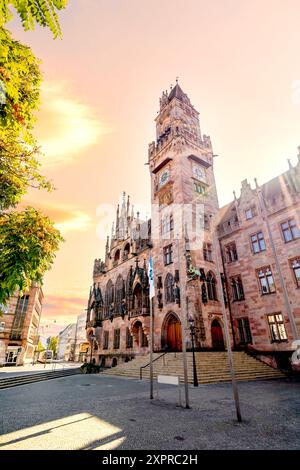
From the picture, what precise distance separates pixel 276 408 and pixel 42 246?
970cm

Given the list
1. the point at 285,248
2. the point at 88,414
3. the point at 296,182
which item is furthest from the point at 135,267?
the point at 88,414

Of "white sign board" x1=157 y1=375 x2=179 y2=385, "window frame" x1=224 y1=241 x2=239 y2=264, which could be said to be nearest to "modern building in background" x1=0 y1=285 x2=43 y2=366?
"window frame" x1=224 y1=241 x2=239 y2=264

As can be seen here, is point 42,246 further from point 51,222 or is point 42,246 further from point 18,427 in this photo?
point 18,427

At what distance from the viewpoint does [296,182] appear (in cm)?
2083

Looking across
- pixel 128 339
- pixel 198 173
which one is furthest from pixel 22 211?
pixel 198 173

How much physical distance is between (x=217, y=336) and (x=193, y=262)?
7664 mm

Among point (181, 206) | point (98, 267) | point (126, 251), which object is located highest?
point (181, 206)

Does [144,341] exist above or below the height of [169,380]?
above

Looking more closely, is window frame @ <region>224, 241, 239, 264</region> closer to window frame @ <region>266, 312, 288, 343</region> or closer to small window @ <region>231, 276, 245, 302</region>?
small window @ <region>231, 276, 245, 302</region>

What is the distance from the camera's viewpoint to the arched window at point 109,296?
34.9 m

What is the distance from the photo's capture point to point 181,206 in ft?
89.8

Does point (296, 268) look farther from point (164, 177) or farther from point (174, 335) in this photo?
point (164, 177)

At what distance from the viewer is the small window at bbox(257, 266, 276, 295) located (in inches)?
829

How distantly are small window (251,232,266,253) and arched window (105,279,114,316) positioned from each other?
21.6 meters
